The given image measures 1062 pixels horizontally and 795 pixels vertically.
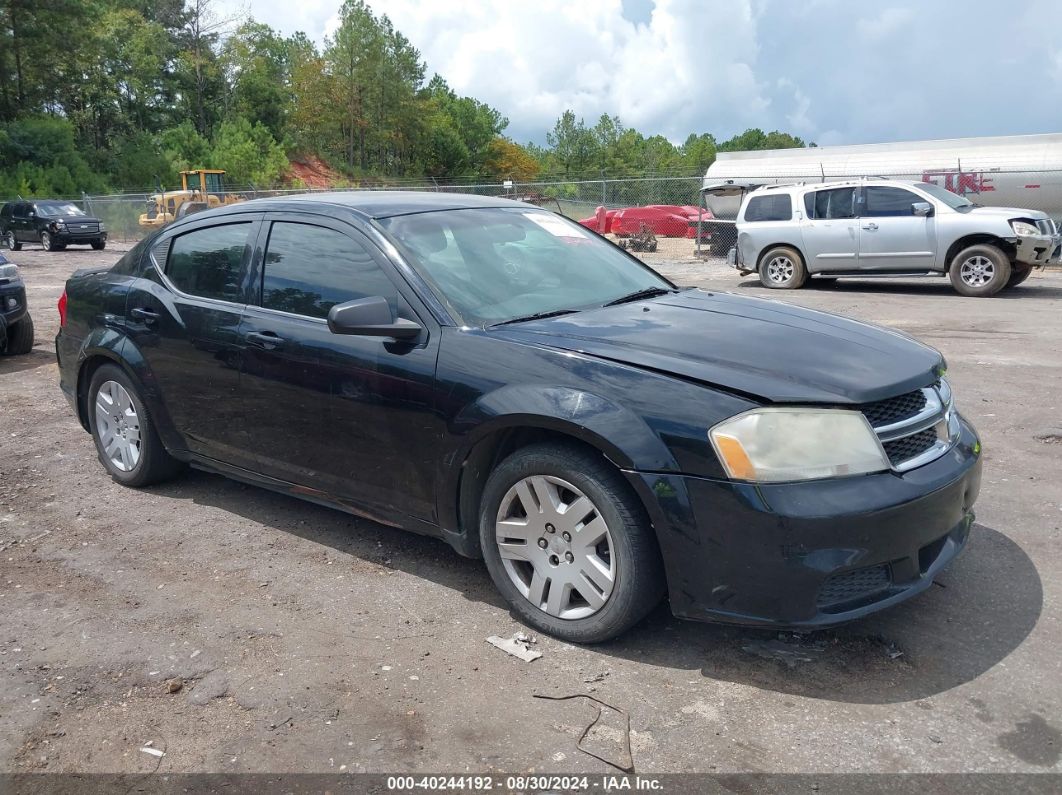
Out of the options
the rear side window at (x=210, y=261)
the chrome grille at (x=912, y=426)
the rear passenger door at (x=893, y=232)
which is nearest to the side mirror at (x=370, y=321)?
the rear side window at (x=210, y=261)

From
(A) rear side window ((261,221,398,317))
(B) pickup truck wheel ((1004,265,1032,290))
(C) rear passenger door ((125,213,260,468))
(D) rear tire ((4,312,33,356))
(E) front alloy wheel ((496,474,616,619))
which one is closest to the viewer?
(E) front alloy wheel ((496,474,616,619))

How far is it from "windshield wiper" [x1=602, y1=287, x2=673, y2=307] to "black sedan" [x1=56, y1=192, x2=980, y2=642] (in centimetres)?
2

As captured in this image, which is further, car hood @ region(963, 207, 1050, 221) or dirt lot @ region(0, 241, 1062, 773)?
car hood @ region(963, 207, 1050, 221)

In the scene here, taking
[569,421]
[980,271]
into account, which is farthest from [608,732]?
[980,271]

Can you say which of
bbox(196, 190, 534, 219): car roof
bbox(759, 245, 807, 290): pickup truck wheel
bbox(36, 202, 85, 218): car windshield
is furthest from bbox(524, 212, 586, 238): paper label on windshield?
bbox(36, 202, 85, 218): car windshield

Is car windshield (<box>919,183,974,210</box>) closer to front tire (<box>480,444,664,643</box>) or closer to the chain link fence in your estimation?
the chain link fence

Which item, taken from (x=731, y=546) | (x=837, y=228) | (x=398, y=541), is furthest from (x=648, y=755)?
(x=837, y=228)

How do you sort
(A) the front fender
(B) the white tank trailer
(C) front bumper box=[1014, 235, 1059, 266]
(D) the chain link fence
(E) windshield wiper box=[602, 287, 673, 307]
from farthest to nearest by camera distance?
1. (D) the chain link fence
2. (B) the white tank trailer
3. (C) front bumper box=[1014, 235, 1059, 266]
4. (E) windshield wiper box=[602, 287, 673, 307]
5. (A) the front fender

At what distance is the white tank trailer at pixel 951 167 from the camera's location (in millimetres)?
22203

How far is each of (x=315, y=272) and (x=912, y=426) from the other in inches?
103

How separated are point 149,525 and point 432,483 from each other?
1.92 metres

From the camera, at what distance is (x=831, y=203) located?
14758mm

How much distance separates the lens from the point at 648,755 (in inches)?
105

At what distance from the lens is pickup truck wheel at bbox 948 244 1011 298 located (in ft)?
44.0
